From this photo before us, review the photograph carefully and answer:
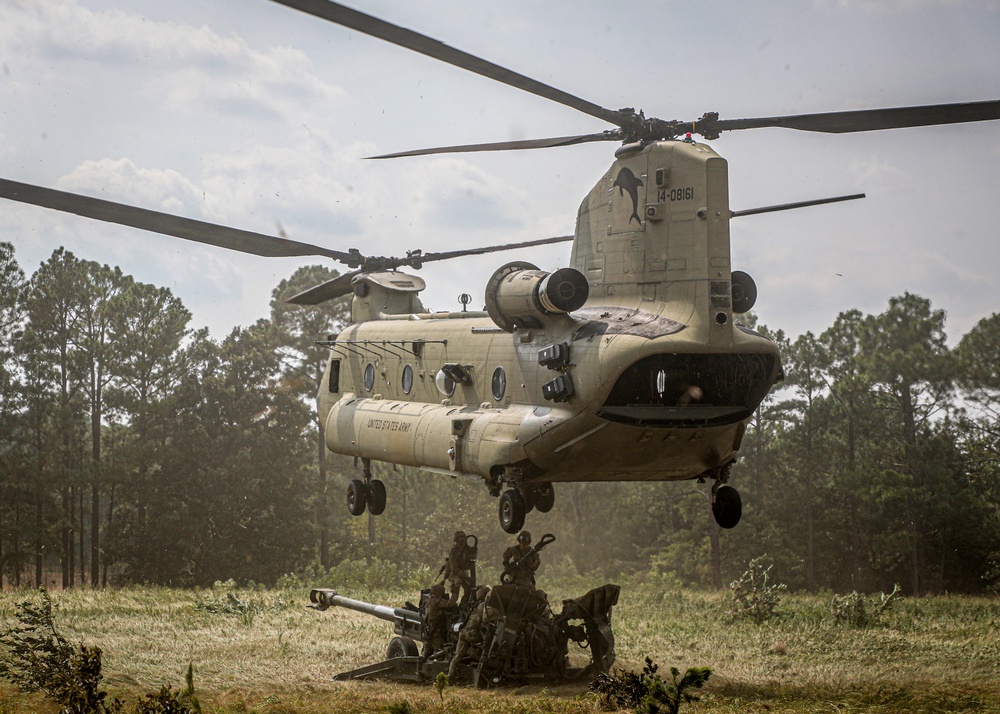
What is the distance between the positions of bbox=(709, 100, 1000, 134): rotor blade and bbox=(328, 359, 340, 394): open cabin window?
912 centimetres

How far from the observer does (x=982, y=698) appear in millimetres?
10914

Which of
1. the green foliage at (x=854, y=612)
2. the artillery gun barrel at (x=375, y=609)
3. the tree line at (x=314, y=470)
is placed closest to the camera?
the artillery gun barrel at (x=375, y=609)

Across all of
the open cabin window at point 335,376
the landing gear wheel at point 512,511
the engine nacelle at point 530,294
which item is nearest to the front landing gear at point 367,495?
the open cabin window at point 335,376

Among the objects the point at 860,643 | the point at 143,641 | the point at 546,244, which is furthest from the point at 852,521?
the point at 143,641

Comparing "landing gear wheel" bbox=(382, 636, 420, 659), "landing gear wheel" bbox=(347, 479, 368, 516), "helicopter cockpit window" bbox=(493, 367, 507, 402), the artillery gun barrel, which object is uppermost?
"helicopter cockpit window" bbox=(493, 367, 507, 402)

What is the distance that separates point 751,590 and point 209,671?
33.3ft

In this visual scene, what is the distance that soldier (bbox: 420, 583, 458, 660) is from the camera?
42.6ft

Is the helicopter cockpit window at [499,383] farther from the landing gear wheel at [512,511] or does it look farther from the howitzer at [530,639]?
the howitzer at [530,639]

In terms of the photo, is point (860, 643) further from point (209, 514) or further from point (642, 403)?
point (209, 514)

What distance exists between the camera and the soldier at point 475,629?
39.7ft

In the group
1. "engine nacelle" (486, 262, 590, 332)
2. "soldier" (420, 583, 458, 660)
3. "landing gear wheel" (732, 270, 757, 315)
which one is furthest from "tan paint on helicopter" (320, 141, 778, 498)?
"soldier" (420, 583, 458, 660)

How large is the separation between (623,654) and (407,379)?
5398mm

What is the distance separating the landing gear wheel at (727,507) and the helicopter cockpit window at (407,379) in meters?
5.26

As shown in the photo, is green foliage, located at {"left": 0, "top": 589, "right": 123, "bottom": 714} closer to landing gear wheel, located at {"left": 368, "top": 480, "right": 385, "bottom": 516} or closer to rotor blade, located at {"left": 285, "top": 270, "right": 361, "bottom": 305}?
landing gear wheel, located at {"left": 368, "top": 480, "right": 385, "bottom": 516}
